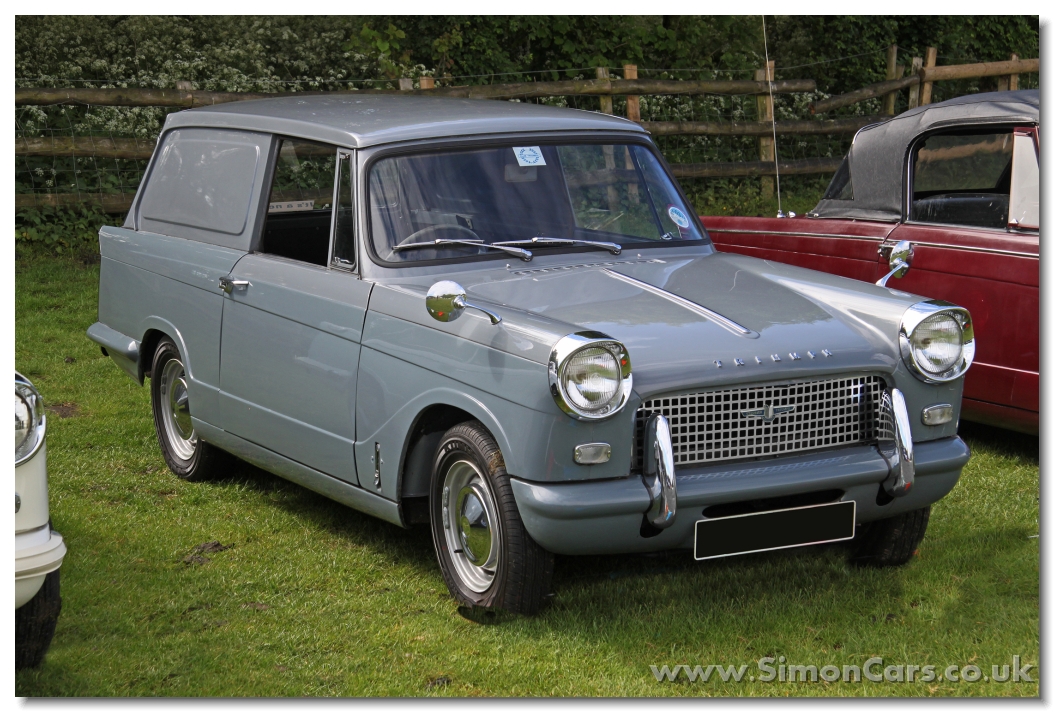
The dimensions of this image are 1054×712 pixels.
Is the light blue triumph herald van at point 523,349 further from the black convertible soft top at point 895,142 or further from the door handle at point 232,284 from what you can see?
the black convertible soft top at point 895,142

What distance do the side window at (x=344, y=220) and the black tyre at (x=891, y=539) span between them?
2.35 meters

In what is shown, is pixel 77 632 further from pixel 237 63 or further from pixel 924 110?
pixel 237 63

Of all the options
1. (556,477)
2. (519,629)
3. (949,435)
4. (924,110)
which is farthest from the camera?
(924,110)

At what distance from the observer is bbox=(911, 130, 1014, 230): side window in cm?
657

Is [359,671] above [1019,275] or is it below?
below

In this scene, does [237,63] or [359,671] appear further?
[237,63]

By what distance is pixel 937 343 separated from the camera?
4.66 m

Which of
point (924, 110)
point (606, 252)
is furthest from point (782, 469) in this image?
point (924, 110)

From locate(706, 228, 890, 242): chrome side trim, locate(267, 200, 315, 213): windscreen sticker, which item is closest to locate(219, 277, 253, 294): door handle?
locate(267, 200, 315, 213): windscreen sticker

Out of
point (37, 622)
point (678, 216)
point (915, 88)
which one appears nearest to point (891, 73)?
point (915, 88)

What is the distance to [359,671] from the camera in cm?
415

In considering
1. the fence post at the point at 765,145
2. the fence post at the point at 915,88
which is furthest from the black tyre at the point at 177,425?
the fence post at the point at 915,88

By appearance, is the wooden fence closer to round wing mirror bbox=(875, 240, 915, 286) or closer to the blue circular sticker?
round wing mirror bbox=(875, 240, 915, 286)

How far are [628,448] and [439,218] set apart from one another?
4.84ft
